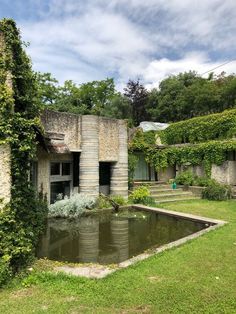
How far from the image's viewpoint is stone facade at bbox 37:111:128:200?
41.0 feet

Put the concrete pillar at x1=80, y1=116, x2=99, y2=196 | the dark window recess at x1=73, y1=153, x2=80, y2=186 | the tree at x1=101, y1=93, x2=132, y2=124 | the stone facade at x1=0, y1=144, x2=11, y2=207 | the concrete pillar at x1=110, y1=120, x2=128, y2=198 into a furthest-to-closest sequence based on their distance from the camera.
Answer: the tree at x1=101, y1=93, x2=132, y2=124
the concrete pillar at x1=110, y1=120, x2=128, y2=198
the dark window recess at x1=73, y1=153, x2=80, y2=186
the concrete pillar at x1=80, y1=116, x2=99, y2=196
the stone facade at x1=0, y1=144, x2=11, y2=207

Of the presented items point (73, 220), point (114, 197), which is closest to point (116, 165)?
point (114, 197)

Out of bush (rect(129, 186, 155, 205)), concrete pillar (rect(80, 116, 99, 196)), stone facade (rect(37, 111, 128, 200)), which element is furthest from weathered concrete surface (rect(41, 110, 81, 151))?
bush (rect(129, 186, 155, 205))

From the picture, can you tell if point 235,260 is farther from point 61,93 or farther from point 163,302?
point 61,93

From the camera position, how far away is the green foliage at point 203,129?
20.5 meters

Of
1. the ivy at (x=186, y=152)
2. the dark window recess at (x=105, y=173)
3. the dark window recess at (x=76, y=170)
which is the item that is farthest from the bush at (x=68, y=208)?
the ivy at (x=186, y=152)

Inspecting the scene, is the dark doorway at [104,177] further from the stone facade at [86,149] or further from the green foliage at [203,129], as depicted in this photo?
the green foliage at [203,129]

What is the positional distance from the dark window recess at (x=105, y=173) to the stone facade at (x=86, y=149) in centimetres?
14

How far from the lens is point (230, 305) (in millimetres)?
4438

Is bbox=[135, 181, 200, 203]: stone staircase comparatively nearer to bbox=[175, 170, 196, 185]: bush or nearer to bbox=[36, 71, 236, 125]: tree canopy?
bbox=[175, 170, 196, 185]: bush

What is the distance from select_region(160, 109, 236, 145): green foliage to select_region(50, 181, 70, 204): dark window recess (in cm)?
1243

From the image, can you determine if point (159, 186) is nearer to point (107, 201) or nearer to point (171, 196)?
point (171, 196)

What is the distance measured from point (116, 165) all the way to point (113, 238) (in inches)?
274

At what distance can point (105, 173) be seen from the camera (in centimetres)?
1645
